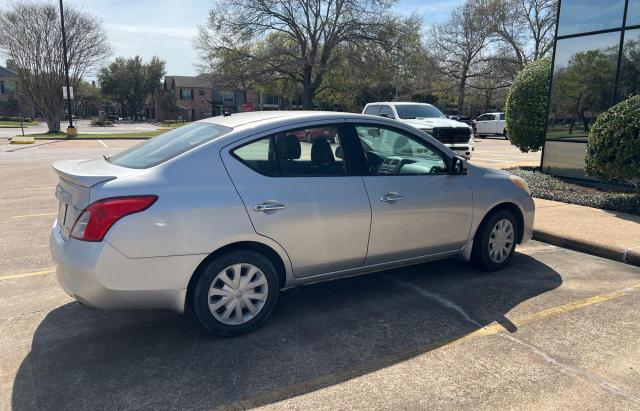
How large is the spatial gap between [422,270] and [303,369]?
2.36 metres

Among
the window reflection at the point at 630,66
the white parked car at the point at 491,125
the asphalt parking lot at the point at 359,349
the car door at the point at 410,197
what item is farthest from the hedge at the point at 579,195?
the white parked car at the point at 491,125

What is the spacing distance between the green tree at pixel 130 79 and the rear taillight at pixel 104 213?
8651 cm

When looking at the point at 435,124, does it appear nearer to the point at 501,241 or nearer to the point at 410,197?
the point at 501,241

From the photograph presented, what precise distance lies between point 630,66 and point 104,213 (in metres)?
9.87

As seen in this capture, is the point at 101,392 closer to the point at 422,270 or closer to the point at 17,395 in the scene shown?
the point at 17,395

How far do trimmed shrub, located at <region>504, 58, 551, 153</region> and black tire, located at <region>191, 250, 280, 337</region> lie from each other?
10.2m

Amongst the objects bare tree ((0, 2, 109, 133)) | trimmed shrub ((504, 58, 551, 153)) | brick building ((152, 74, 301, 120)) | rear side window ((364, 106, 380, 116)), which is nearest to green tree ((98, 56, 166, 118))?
brick building ((152, 74, 301, 120))

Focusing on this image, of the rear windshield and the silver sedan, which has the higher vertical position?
Answer: the rear windshield

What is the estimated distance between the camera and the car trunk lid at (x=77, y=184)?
128 inches

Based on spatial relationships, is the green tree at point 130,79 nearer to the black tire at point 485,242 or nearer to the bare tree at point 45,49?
the bare tree at point 45,49

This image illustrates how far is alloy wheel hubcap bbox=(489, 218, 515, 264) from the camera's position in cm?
501

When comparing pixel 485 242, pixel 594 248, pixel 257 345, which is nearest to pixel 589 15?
pixel 594 248

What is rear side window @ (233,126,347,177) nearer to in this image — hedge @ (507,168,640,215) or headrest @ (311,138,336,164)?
headrest @ (311,138,336,164)

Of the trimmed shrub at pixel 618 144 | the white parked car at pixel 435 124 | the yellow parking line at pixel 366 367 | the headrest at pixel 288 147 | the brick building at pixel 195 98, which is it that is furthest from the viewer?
the brick building at pixel 195 98
